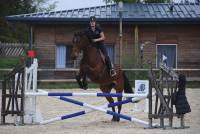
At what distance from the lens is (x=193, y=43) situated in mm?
30406

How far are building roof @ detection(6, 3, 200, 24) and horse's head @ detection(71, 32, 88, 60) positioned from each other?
16370 mm

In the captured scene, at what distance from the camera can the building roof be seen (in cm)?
2941

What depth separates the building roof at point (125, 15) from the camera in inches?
1158

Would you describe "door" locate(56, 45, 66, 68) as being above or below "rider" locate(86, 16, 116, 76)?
below

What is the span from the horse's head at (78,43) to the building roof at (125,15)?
16370mm

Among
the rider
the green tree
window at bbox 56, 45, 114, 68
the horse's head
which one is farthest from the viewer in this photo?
the green tree

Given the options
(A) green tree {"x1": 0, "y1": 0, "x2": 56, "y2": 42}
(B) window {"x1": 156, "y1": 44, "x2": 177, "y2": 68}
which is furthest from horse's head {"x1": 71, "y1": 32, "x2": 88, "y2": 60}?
(A) green tree {"x1": 0, "y1": 0, "x2": 56, "y2": 42}

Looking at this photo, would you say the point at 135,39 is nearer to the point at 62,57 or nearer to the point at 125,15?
the point at 125,15

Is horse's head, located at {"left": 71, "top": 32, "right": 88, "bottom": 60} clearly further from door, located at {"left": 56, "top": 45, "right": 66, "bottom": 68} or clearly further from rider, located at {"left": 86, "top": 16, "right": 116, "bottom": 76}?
door, located at {"left": 56, "top": 45, "right": 66, "bottom": 68}

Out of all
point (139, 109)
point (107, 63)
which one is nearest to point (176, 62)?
point (139, 109)

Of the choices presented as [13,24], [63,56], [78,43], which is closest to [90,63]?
[78,43]

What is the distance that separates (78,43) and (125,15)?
59.0 ft

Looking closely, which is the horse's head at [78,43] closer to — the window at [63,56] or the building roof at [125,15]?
Answer: the building roof at [125,15]

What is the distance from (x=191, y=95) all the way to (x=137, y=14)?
993 centimetres
